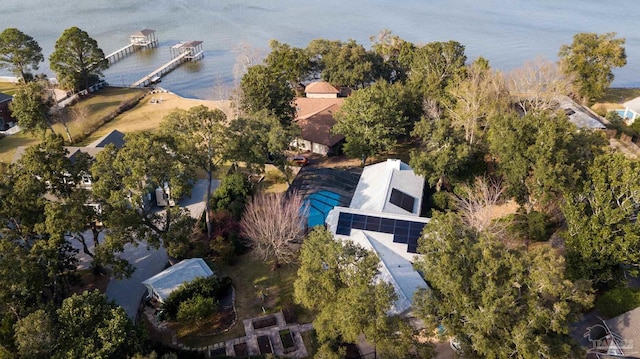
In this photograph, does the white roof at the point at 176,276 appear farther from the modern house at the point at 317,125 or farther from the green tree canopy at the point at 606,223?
the green tree canopy at the point at 606,223

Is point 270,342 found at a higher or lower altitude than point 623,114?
lower

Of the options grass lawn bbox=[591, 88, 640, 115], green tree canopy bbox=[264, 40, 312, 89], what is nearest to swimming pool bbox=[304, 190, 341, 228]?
green tree canopy bbox=[264, 40, 312, 89]

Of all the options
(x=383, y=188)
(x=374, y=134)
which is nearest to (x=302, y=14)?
(x=374, y=134)

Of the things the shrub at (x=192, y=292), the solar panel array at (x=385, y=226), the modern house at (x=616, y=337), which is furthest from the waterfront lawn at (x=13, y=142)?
the modern house at (x=616, y=337)

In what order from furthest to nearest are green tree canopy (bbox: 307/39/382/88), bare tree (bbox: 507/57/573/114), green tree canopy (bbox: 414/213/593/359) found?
green tree canopy (bbox: 307/39/382/88) → bare tree (bbox: 507/57/573/114) → green tree canopy (bbox: 414/213/593/359)

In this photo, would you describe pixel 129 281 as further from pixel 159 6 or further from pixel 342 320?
pixel 159 6

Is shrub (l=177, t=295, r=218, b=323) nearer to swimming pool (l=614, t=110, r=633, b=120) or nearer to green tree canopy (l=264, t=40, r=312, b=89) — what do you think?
green tree canopy (l=264, t=40, r=312, b=89)

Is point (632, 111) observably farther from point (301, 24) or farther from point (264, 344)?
point (301, 24)

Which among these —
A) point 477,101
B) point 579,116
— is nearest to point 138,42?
point 477,101
